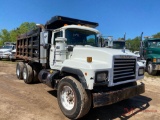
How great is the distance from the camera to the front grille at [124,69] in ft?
15.7

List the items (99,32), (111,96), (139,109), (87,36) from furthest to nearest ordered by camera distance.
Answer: (99,32)
(87,36)
(139,109)
(111,96)

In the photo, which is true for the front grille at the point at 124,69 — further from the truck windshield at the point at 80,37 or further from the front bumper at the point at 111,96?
the truck windshield at the point at 80,37

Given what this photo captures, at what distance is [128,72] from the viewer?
5.23 metres

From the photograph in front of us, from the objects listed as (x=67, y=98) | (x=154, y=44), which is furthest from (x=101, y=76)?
(x=154, y=44)

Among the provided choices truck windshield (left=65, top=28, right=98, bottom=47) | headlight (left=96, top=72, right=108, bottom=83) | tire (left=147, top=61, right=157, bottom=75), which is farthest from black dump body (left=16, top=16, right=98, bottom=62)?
tire (left=147, top=61, right=157, bottom=75)

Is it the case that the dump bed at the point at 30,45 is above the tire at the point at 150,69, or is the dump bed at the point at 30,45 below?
above

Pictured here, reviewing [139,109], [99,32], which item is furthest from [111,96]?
[99,32]

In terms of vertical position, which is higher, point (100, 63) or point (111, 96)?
point (100, 63)

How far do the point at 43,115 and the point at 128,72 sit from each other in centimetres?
262

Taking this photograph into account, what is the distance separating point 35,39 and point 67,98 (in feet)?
12.6

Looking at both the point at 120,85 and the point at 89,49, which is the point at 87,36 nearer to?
the point at 89,49

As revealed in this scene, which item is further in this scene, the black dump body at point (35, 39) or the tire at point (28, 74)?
the tire at point (28, 74)

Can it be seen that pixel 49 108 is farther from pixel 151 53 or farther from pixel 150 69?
pixel 151 53

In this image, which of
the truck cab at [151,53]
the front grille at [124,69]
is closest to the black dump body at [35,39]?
the front grille at [124,69]
